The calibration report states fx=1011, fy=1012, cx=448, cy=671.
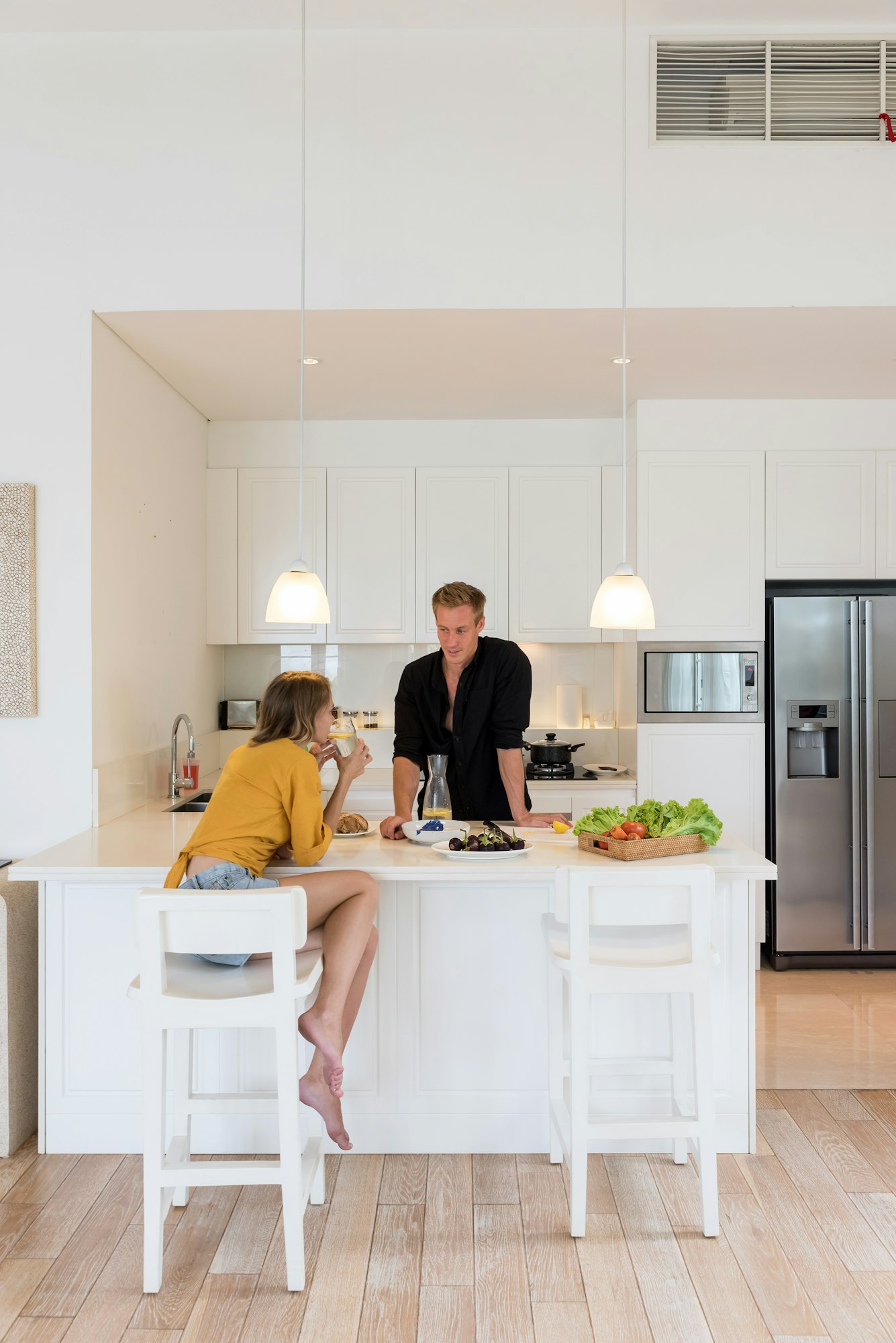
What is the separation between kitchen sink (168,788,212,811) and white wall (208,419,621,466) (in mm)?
1698

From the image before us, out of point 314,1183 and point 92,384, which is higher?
point 92,384

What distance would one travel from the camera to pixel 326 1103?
251 centimetres

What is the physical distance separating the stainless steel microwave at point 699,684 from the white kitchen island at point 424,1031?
182 centimetres

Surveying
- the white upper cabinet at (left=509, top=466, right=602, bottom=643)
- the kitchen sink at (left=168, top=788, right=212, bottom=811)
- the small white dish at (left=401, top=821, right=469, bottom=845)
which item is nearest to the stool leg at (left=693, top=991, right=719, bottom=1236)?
the small white dish at (left=401, top=821, right=469, bottom=845)

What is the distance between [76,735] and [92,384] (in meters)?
1.16

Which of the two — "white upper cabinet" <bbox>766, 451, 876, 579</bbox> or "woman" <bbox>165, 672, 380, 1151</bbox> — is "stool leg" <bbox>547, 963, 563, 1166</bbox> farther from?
"white upper cabinet" <bbox>766, 451, 876, 579</bbox>

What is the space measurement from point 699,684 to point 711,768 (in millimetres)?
384

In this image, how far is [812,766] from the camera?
464cm

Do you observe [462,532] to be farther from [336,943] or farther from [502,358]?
[336,943]

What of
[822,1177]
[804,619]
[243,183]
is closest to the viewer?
[822,1177]

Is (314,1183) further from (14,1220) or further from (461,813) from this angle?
(461,813)

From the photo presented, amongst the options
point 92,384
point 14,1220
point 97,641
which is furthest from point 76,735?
point 14,1220

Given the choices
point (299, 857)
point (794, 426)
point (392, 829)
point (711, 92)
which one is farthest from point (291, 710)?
point (794, 426)

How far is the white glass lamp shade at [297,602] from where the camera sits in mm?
2914
